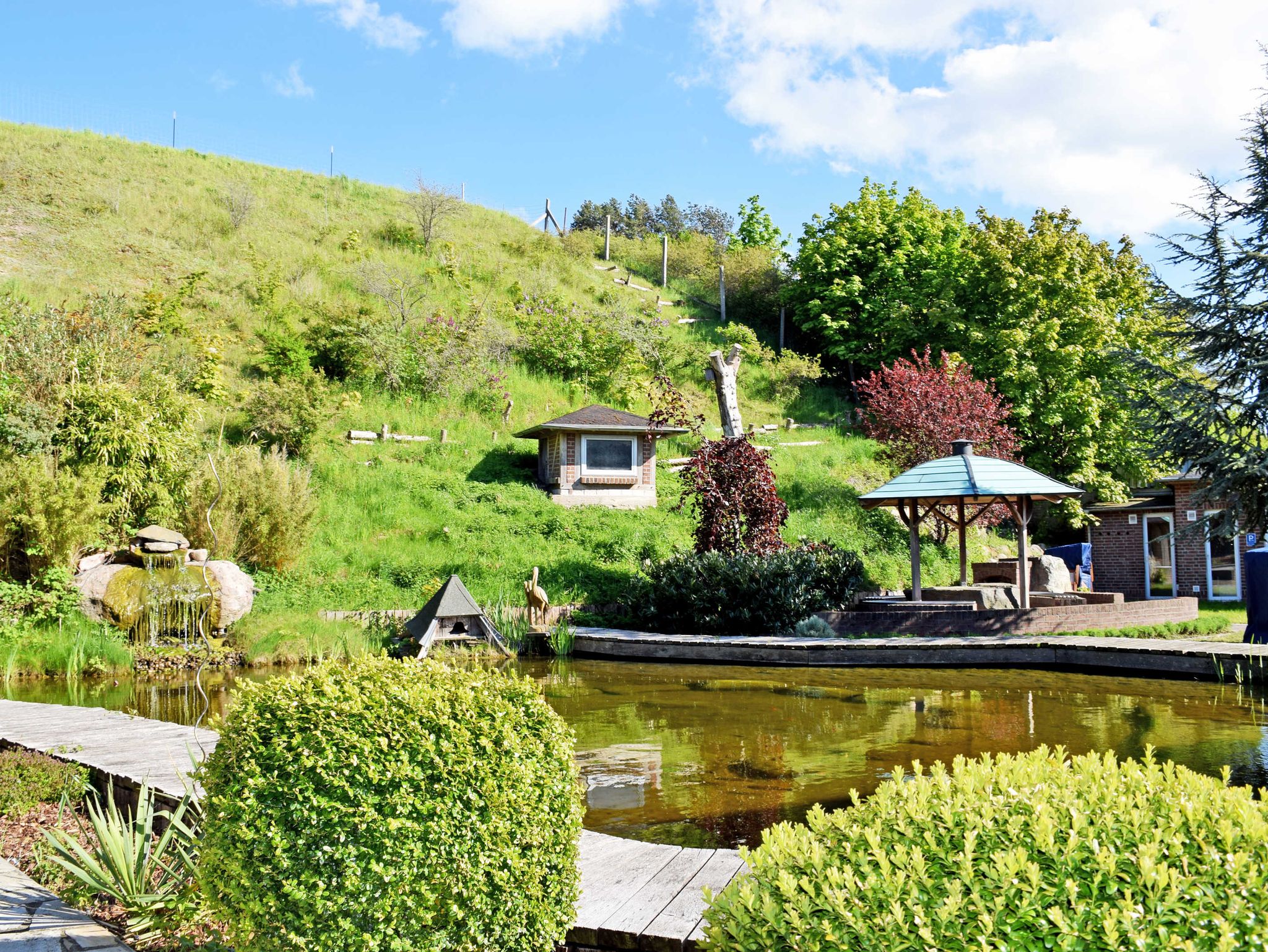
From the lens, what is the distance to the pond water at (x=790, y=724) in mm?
6398

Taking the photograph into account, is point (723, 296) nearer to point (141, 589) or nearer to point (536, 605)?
point (536, 605)

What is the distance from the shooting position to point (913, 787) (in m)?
2.28

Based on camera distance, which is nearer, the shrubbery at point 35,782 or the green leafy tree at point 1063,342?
the shrubbery at point 35,782

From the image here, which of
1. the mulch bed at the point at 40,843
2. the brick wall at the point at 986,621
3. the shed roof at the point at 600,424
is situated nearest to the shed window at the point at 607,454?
the shed roof at the point at 600,424

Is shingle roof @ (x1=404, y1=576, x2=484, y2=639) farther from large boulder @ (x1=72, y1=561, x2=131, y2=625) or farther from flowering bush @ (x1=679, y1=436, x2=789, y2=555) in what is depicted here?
flowering bush @ (x1=679, y1=436, x2=789, y2=555)

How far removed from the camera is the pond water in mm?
6398

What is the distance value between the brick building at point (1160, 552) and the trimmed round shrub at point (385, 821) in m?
22.3

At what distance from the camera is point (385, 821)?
2.68 meters

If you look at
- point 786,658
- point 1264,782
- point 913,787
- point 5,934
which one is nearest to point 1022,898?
point 913,787

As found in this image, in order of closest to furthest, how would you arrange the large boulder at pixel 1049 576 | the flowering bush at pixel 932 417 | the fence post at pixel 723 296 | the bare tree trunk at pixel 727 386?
1. the bare tree trunk at pixel 727 386
2. the large boulder at pixel 1049 576
3. the flowering bush at pixel 932 417
4. the fence post at pixel 723 296

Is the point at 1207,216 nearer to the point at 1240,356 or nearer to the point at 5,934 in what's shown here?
the point at 1240,356

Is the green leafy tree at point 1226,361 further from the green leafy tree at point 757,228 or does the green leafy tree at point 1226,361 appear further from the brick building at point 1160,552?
the green leafy tree at point 757,228

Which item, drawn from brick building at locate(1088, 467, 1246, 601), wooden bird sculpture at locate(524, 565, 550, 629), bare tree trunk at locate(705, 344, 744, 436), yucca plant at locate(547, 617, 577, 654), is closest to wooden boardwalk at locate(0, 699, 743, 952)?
yucca plant at locate(547, 617, 577, 654)

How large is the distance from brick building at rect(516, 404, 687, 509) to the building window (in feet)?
0.05
